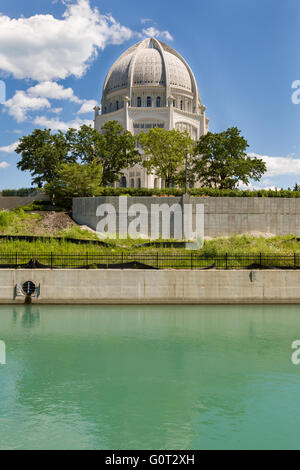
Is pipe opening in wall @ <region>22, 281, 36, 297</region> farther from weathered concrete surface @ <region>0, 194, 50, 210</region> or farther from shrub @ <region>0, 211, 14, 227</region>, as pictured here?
weathered concrete surface @ <region>0, 194, 50, 210</region>

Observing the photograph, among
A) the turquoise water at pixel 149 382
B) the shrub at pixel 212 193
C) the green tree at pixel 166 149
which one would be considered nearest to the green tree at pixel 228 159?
the green tree at pixel 166 149

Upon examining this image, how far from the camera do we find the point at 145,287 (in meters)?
21.0

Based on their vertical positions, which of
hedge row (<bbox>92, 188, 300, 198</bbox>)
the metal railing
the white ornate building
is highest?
the white ornate building

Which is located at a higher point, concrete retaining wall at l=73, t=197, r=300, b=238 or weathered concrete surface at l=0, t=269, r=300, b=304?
concrete retaining wall at l=73, t=197, r=300, b=238

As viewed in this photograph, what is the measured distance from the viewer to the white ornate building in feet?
239

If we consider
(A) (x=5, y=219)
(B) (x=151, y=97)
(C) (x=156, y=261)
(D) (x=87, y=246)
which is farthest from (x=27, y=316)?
(B) (x=151, y=97)

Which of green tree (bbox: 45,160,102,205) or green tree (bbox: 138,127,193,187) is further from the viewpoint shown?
green tree (bbox: 138,127,193,187)

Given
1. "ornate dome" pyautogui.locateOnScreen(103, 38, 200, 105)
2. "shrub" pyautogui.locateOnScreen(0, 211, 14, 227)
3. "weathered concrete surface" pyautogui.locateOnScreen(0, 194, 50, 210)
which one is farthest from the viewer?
"ornate dome" pyautogui.locateOnScreen(103, 38, 200, 105)

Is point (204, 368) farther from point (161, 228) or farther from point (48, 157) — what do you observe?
point (48, 157)

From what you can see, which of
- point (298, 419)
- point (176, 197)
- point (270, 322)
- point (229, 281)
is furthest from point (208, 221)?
point (298, 419)

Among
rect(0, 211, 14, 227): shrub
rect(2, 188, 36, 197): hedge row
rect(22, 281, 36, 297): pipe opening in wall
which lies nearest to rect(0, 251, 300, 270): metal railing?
rect(22, 281, 36, 297): pipe opening in wall

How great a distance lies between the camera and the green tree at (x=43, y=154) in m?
45.6

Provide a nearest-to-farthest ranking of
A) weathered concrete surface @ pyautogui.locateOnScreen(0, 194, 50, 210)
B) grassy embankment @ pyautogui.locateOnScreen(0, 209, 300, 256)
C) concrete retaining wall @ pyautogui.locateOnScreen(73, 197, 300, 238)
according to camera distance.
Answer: grassy embankment @ pyautogui.locateOnScreen(0, 209, 300, 256) < concrete retaining wall @ pyautogui.locateOnScreen(73, 197, 300, 238) < weathered concrete surface @ pyautogui.locateOnScreen(0, 194, 50, 210)

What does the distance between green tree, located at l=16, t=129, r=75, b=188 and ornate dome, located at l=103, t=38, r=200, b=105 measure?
32128mm
